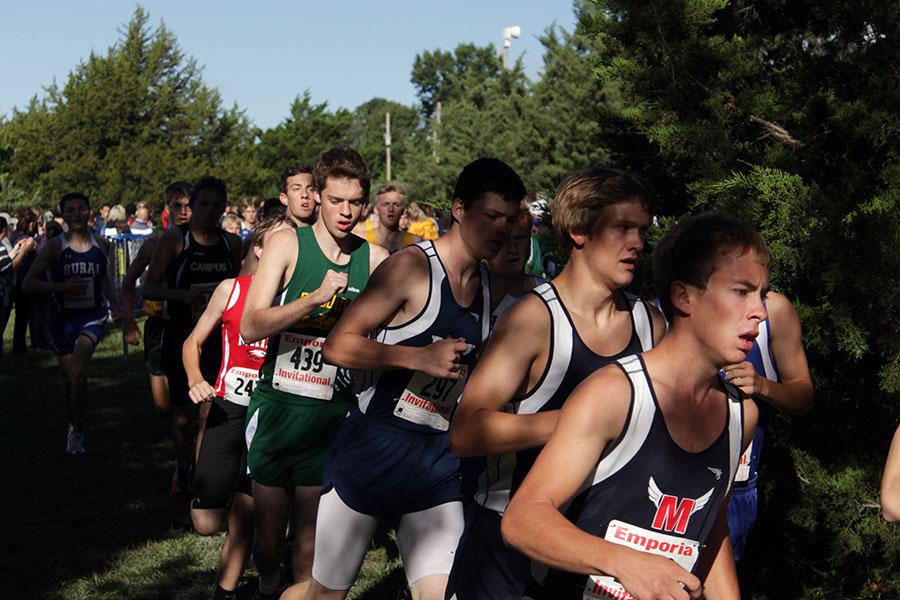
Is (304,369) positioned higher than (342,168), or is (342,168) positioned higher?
(342,168)

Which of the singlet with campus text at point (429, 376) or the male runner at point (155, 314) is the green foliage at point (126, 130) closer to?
the male runner at point (155, 314)

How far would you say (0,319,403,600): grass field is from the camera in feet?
20.6

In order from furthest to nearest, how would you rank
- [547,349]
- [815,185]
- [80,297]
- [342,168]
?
[80,297] < [342,168] < [815,185] < [547,349]

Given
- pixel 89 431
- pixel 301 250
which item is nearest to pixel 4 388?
pixel 89 431

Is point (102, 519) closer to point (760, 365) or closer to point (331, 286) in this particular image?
point (331, 286)

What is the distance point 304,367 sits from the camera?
16.6 feet

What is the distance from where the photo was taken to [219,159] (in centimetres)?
5738

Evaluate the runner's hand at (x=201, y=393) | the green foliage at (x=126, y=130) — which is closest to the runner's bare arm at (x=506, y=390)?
the runner's hand at (x=201, y=393)

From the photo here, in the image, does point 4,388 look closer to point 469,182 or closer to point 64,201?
point 64,201

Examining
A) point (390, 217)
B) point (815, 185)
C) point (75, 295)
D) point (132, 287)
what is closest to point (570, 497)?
point (815, 185)

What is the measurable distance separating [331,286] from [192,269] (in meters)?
4.11

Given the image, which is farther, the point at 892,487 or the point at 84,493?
the point at 84,493

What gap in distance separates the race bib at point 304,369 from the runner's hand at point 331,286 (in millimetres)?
709

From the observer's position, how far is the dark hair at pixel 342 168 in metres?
4.88
